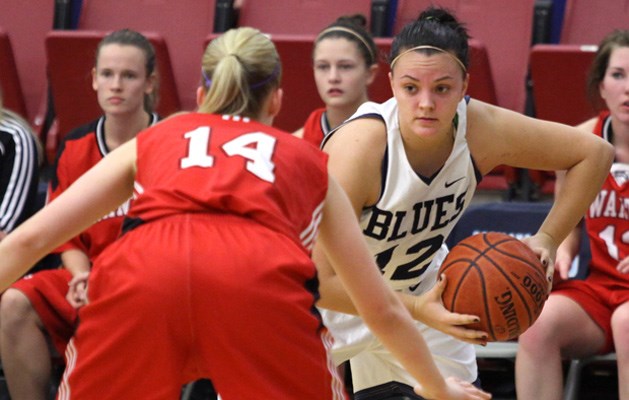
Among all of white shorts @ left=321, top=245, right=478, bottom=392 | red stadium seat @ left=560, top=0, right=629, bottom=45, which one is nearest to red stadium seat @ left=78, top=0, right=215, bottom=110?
red stadium seat @ left=560, top=0, right=629, bottom=45

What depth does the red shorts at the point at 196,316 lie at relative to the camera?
97.0 inches

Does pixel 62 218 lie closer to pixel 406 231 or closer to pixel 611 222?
pixel 406 231

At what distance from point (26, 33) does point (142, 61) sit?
1633 mm

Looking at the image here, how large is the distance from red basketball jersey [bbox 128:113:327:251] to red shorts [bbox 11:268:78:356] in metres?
2.31

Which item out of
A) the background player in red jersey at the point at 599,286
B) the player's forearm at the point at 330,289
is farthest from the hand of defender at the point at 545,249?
the background player in red jersey at the point at 599,286

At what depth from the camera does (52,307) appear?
4.84 m

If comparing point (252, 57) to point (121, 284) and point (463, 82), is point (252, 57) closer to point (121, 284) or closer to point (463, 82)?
point (121, 284)

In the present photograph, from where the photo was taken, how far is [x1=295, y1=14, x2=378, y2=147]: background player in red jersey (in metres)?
5.34

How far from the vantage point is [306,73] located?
583cm

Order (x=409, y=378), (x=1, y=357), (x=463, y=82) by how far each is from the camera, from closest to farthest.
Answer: (x=463, y=82)
(x=409, y=378)
(x=1, y=357)

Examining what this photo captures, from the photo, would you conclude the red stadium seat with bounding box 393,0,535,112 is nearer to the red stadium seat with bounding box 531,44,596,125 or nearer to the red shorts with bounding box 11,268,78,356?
the red stadium seat with bounding box 531,44,596,125

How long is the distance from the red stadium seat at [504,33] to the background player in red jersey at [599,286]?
1.07 m

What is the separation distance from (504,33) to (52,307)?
2815 millimetres

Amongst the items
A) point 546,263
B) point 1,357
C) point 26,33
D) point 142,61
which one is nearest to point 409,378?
point 546,263
